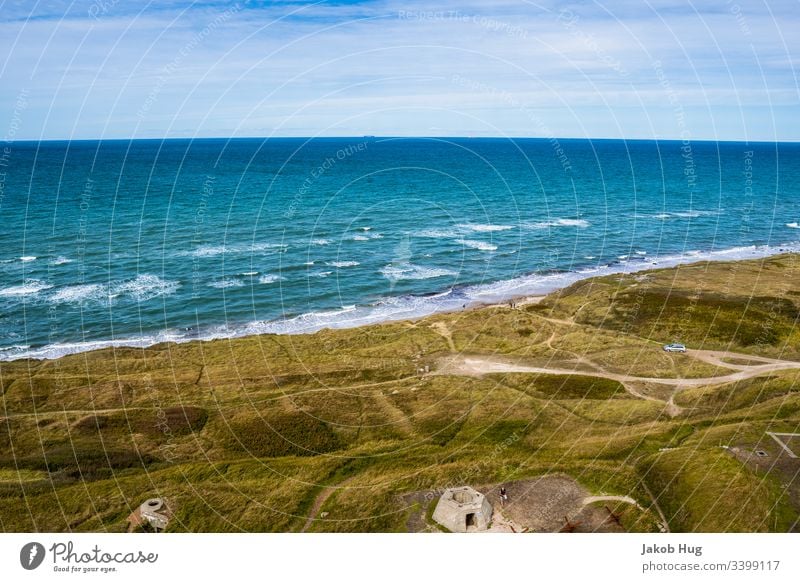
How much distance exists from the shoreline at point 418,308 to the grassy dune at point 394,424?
5.22 m

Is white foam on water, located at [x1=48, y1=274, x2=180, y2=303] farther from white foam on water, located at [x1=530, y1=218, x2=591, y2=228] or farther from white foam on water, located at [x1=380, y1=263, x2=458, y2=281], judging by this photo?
white foam on water, located at [x1=530, y1=218, x2=591, y2=228]

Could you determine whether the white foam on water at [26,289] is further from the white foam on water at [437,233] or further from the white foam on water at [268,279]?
the white foam on water at [437,233]

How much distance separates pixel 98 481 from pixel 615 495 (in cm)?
3719

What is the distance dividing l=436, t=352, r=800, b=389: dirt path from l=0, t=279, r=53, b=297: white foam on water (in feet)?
224

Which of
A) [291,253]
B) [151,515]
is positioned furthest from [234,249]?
[151,515]

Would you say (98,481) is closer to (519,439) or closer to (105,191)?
(519,439)

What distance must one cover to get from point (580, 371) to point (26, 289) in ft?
281

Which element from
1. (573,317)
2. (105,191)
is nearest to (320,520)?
(573,317)

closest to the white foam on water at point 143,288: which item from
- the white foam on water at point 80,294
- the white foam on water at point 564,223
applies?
the white foam on water at point 80,294

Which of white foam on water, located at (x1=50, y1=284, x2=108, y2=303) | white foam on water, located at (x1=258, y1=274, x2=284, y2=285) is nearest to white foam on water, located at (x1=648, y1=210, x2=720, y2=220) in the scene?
white foam on water, located at (x1=258, y1=274, x2=284, y2=285)

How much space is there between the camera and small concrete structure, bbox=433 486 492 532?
37031mm

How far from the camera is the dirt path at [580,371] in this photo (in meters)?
63.9

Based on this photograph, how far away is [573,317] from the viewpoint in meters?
88.2

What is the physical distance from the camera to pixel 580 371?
222ft
